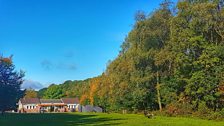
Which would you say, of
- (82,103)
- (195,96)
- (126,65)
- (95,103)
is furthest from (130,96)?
(82,103)

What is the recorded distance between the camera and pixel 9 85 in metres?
59.0

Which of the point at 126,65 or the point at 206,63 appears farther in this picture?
the point at 126,65

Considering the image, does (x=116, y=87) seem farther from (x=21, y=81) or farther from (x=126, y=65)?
(x=21, y=81)

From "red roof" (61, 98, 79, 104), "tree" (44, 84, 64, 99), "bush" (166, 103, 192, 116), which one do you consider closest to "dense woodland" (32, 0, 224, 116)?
"bush" (166, 103, 192, 116)

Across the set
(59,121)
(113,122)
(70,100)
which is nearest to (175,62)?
(113,122)

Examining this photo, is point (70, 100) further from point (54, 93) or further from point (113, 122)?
point (113, 122)

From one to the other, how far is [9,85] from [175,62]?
2533 centimetres

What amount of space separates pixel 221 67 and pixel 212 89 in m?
2.99

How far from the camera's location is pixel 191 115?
5069 centimetres

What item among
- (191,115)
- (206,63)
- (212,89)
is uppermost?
(206,63)

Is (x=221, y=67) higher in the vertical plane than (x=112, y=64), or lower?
lower

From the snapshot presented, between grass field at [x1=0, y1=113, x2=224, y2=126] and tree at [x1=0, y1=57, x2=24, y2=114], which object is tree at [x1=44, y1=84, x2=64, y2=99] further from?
grass field at [x1=0, y1=113, x2=224, y2=126]

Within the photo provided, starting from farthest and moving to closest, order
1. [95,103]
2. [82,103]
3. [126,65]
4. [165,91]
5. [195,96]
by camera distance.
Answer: [82,103], [95,103], [126,65], [165,91], [195,96]

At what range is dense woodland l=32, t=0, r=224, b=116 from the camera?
4875 centimetres
